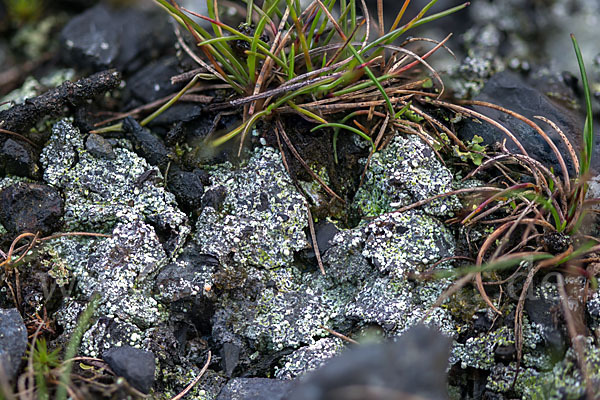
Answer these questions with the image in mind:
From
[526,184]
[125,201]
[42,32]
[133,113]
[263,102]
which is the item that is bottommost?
[526,184]

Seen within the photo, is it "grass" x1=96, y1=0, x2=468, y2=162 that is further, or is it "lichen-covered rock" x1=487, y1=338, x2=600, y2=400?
"grass" x1=96, y1=0, x2=468, y2=162

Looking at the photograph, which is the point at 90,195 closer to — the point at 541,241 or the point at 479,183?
the point at 479,183

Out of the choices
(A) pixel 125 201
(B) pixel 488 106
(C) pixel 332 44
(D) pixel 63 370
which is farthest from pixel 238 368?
(B) pixel 488 106

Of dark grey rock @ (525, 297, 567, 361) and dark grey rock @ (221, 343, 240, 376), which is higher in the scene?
dark grey rock @ (221, 343, 240, 376)

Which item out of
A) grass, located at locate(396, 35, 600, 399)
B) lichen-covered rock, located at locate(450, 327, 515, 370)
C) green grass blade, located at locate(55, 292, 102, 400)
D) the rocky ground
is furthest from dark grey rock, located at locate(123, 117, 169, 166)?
lichen-covered rock, located at locate(450, 327, 515, 370)

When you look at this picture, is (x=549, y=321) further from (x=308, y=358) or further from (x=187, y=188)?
(x=187, y=188)

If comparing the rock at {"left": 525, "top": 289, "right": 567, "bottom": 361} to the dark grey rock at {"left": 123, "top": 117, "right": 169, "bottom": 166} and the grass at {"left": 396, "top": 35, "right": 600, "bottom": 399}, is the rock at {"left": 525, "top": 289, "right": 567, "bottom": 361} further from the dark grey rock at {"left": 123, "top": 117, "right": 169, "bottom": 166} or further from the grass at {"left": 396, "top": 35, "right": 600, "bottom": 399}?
the dark grey rock at {"left": 123, "top": 117, "right": 169, "bottom": 166}
